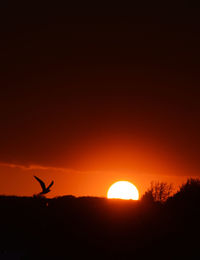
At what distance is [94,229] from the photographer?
49.2 meters

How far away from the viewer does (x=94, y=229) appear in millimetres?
49219

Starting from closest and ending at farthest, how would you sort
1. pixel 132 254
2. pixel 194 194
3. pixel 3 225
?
pixel 132 254
pixel 3 225
pixel 194 194

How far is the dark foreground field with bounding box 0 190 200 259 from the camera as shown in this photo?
147 feet

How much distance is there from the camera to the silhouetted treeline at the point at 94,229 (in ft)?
147

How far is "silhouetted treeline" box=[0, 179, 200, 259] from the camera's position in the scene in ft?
147

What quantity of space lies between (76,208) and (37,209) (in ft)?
12.1

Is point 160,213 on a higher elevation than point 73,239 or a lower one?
higher

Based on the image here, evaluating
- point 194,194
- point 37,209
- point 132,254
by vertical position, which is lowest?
point 132,254

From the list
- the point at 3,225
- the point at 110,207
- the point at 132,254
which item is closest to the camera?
the point at 132,254

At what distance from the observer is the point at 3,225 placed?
5022 cm

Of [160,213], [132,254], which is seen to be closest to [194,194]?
[160,213]

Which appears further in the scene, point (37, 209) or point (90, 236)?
point (37, 209)

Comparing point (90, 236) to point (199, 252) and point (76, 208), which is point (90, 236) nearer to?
point (76, 208)

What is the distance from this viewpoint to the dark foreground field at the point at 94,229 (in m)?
44.8
